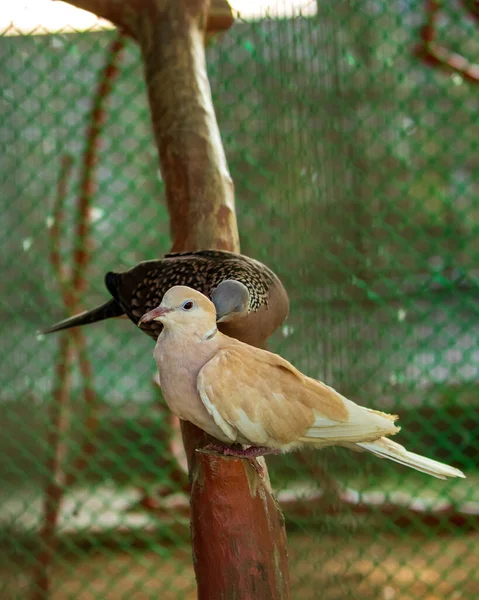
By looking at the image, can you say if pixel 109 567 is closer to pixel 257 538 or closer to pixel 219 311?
pixel 219 311

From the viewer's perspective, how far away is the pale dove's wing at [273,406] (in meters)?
0.96

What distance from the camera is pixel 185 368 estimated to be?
3.31 feet

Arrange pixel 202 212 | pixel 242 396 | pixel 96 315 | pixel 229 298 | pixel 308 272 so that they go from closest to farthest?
pixel 242 396
pixel 229 298
pixel 202 212
pixel 96 315
pixel 308 272

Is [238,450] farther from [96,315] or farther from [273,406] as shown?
[96,315]

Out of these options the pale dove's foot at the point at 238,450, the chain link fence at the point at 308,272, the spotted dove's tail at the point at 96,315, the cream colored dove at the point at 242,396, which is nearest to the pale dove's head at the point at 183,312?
the cream colored dove at the point at 242,396

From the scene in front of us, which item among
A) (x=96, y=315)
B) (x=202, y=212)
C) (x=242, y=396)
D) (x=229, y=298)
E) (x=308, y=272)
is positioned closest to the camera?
(x=242, y=396)

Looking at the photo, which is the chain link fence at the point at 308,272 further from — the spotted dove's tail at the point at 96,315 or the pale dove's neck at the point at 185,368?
the pale dove's neck at the point at 185,368

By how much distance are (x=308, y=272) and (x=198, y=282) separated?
55cm

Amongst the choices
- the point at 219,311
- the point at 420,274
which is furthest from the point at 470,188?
the point at 219,311

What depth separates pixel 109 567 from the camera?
250 centimetres

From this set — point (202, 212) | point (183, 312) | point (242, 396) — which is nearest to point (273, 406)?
A: point (242, 396)

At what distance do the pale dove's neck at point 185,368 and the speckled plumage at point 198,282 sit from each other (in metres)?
0.31

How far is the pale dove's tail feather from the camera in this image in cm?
106

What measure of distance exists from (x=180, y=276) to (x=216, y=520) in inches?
22.0
